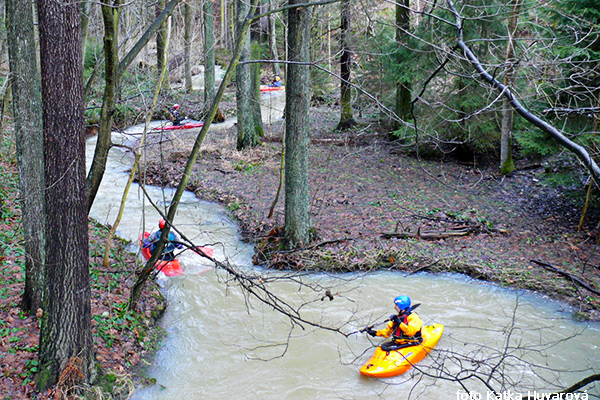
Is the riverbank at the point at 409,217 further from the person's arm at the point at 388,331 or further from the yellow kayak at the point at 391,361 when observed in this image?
the yellow kayak at the point at 391,361

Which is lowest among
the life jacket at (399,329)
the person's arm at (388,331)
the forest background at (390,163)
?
the person's arm at (388,331)

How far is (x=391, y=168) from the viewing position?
15.7 m

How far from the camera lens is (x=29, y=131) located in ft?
20.6

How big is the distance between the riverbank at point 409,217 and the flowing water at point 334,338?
439 mm

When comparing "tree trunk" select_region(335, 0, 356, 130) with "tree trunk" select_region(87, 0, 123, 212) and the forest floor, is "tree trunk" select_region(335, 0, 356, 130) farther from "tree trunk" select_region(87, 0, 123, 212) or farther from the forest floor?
"tree trunk" select_region(87, 0, 123, 212)

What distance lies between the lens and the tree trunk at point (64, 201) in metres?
4.83

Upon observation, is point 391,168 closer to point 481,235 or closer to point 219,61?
point 481,235

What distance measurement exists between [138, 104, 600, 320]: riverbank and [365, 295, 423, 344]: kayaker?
205cm

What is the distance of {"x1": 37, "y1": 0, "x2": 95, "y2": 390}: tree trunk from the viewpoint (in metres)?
4.83

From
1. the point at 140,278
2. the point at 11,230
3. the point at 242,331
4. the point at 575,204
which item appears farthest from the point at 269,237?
the point at 575,204

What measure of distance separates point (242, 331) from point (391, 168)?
9292 millimetres

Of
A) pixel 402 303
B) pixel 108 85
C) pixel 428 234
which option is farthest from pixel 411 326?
pixel 108 85

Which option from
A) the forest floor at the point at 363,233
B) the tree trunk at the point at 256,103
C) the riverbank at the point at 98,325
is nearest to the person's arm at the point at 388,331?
the forest floor at the point at 363,233

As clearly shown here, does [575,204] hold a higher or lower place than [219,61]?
lower
